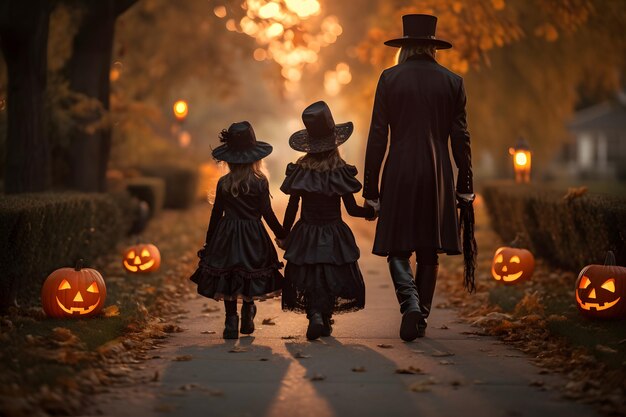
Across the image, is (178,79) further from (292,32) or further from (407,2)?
(292,32)

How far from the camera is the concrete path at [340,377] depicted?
528 cm

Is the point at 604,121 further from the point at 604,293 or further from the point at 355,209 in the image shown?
the point at 355,209

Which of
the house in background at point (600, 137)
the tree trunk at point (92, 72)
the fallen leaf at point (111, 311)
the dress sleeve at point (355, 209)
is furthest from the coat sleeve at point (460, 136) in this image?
the house in background at point (600, 137)

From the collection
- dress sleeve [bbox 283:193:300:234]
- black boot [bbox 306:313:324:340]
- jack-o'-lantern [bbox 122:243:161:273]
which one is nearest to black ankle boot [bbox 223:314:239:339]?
black boot [bbox 306:313:324:340]

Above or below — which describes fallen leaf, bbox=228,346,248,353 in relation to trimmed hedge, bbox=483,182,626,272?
below

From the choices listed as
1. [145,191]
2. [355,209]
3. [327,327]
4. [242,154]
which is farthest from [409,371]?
[145,191]

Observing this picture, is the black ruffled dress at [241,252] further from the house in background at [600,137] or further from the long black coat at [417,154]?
the house in background at [600,137]

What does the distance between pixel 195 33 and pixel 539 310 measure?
20250 millimetres

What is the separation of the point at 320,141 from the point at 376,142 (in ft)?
1.52

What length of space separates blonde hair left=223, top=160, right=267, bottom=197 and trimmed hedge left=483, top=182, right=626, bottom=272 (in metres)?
3.77

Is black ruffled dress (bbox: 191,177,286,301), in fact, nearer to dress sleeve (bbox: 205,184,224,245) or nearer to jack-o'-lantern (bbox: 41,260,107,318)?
dress sleeve (bbox: 205,184,224,245)

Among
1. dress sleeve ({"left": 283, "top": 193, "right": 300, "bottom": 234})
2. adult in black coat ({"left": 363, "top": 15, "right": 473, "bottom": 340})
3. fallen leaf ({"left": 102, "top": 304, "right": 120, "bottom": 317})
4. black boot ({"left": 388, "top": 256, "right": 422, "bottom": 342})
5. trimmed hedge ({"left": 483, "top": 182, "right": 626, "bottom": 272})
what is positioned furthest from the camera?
trimmed hedge ({"left": 483, "top": 182, "right": 626, "bottom": 272})

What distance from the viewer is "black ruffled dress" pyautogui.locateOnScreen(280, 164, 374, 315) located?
24.3 feet

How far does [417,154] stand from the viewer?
7.29m
